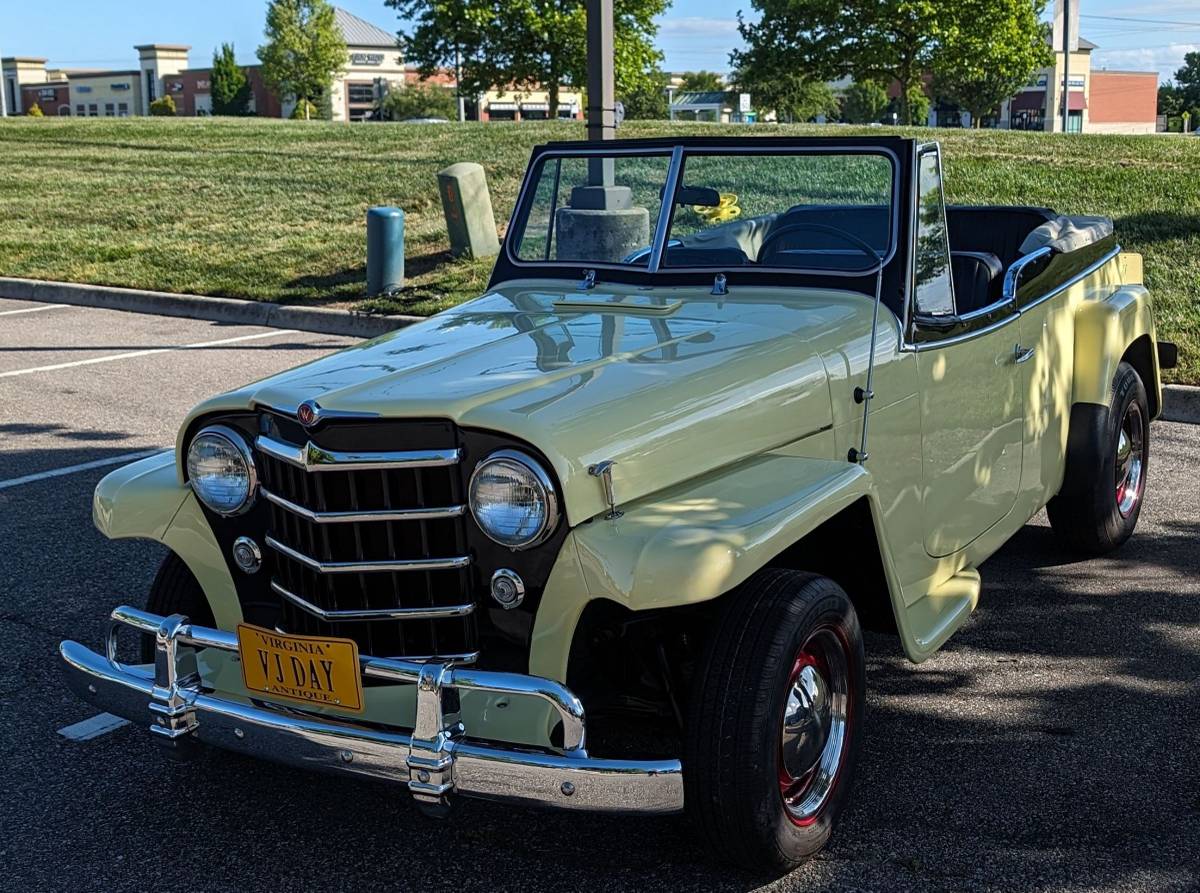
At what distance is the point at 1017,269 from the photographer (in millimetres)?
4609

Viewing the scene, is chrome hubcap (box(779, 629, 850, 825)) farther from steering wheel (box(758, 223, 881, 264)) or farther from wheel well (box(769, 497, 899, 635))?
steering wheel (box(758, 223, 881, 264))

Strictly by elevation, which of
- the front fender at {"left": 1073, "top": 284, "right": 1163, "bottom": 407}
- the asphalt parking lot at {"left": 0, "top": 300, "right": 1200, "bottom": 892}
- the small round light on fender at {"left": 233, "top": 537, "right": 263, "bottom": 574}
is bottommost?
the asphalt parking lot at {"left": 0, "top": 300, "right": 1200, "bottom": 892}

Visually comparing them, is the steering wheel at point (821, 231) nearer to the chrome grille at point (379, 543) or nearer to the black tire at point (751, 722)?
the black tire at point (751, 722)

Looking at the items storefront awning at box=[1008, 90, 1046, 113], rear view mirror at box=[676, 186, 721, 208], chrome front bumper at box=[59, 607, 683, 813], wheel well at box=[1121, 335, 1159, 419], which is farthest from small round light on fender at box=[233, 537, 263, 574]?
Answer: storefront awning at box=[1008, 90, 1046, 113]

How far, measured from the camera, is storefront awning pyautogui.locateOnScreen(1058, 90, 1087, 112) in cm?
8925

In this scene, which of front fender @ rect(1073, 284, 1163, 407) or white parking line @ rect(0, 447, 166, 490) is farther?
white parking line @ rect(0, 447, 166, 490)

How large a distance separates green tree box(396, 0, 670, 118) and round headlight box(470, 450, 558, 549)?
39120 millimetres

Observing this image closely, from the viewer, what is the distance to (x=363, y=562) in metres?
3.00

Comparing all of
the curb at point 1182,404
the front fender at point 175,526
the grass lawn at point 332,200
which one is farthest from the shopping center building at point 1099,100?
the front fender at point 175,526

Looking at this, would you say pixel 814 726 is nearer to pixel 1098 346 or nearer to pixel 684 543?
pixel 684 543

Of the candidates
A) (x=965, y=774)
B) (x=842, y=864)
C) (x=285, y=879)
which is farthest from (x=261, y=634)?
(x=965, y=774)

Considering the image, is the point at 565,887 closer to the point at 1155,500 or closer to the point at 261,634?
the point at 261,634

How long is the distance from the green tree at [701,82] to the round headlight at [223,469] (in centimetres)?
11160

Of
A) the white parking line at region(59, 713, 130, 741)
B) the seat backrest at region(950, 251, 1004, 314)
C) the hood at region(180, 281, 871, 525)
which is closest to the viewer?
the hood at region(180, 281, 871, 525)
